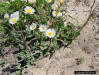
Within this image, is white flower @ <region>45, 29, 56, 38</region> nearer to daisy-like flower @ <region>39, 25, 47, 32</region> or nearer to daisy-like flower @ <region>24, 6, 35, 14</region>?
daisy-like flower @ <region>39, 25, 47, 32</region>

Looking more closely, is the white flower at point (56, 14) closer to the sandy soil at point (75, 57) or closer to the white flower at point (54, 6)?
the white flower at point (54, 6)

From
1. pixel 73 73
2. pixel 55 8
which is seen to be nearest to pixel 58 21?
pixel 55 8

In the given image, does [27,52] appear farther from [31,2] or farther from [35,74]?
[31,2]

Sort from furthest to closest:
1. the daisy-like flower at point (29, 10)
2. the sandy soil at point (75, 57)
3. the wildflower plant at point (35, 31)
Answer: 1. the daisy-like flower at point (29, 10)
2. the wildflower plant at point (35, 31)
3. the sandy soil at point (75, 57)

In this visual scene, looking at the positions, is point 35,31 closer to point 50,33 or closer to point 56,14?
point 50,33

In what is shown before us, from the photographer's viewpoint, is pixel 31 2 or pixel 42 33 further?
pixel 31 2

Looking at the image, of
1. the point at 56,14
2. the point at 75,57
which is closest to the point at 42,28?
the point at 56,14

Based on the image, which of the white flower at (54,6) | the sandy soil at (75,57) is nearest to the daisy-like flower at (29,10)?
the white flower at (54,6)

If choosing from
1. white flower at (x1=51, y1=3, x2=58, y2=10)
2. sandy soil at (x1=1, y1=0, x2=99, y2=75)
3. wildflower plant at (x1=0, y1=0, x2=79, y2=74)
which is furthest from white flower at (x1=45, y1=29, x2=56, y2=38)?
white flower at (x1=51, y1=3, x2=58, y2=10)

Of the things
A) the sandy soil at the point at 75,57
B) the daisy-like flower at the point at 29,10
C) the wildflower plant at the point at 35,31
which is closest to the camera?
the sandy soil at the point at 75,57
